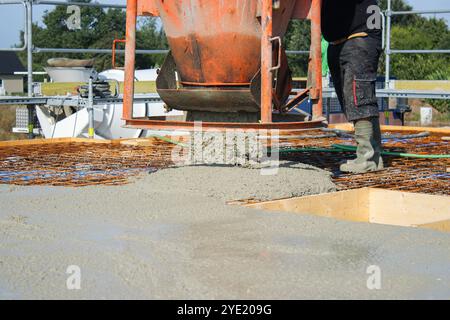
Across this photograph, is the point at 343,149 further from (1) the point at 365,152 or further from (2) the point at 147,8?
(2) the point at 147,8

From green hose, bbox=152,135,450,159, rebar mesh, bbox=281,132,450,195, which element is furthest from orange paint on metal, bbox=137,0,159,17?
rebar mesh, bbox=281,132,450,195

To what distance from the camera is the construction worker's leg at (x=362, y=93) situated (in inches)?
248

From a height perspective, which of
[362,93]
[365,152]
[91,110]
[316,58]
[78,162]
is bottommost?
[78,162]

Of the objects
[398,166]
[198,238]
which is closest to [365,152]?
[398,166]

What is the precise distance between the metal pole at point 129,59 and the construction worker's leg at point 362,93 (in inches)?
66.2

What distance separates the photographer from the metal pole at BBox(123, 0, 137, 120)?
20.4 ft

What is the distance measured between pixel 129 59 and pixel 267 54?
117cm

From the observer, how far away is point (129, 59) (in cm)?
624

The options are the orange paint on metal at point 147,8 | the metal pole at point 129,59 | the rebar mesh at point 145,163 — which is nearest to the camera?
the rebar mesh at point 145,163

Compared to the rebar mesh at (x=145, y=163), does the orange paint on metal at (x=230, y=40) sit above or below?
above

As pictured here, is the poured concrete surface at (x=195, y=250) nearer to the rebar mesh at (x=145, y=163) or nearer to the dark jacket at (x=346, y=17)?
the rebar mesh at (x=145, y=163)

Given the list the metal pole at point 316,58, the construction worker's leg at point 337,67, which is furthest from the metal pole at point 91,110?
the metal pole at point 316,58
